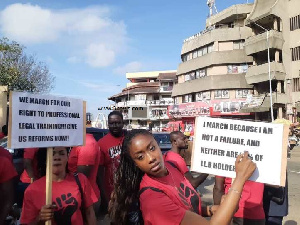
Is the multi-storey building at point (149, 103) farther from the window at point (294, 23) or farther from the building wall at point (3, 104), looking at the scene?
the building wall at point (3, 104)

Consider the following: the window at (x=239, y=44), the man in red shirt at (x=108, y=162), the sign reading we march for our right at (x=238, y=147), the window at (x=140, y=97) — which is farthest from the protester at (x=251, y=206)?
the window at (x=140, y=97)

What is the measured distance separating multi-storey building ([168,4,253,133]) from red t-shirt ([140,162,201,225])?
3254 cm

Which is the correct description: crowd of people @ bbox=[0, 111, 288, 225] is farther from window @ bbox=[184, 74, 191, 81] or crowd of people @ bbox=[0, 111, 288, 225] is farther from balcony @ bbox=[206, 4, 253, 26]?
window @ bbox=[184, 74, 191, 81]

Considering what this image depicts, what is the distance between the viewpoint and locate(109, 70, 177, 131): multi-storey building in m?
57.0

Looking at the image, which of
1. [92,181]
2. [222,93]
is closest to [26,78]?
[92,181]

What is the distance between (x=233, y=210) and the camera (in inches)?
63.9

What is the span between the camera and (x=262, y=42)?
3070cm

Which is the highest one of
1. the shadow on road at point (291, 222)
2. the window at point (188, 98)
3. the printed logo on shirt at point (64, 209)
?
the window at point (188, 98)

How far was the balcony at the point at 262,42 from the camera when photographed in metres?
29.6

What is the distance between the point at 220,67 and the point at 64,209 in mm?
35710

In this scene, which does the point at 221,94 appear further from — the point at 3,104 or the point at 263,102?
the point at 3,104

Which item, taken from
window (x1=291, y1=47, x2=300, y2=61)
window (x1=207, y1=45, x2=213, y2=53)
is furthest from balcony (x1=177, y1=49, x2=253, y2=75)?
window (x1=291, y1=47, x2=300, y2=61)

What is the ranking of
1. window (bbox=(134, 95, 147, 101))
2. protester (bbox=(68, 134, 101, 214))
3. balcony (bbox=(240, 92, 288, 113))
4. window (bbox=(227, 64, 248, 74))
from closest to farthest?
protester (bbox=(68, 134, 101, 214)), balcony (bbox=(240, 92, 288, 113)), window (bbox=(227, 64, 248, 74)), window (bbox=(134, 95, 147, 101))

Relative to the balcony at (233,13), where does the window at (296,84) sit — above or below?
below
